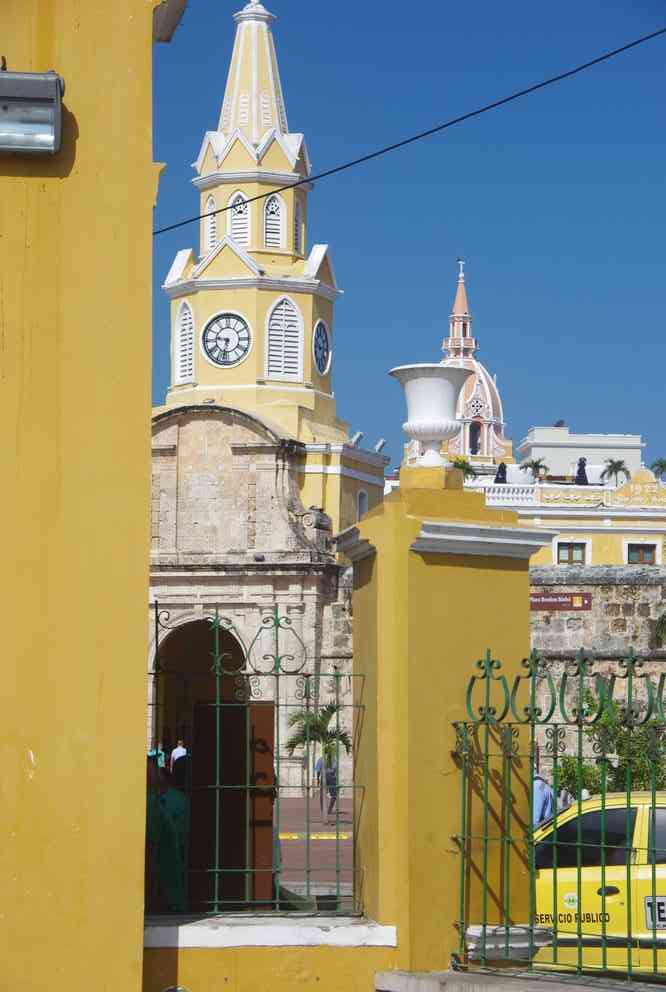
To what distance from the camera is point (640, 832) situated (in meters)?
8.37

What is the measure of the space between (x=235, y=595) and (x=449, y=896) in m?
25.6

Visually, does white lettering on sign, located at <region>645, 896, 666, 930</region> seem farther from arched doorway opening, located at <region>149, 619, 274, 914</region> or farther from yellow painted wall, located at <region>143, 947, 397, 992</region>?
arched doorway opening, located at <region>149, 619, 274, 914</region>

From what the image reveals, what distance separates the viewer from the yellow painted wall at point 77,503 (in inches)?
245

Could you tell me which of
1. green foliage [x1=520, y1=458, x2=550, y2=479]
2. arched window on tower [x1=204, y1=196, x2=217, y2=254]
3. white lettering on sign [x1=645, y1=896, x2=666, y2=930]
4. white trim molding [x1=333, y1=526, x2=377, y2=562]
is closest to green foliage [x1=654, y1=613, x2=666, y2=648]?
arched window on tower [x1=204, y1=196, x2=217, y2=254]

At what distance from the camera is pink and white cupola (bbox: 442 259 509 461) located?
99.3 metres

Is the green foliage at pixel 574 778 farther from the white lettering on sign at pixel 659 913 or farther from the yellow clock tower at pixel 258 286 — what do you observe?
the yellow clock tower at pixel 258 286

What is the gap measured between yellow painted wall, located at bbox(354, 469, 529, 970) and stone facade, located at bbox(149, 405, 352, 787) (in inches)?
942

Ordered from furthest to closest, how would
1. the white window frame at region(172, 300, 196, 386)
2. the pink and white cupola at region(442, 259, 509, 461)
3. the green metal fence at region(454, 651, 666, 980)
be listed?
the pink and white cupola at region(442, 259, 509, 461)
the white window frame at region(172, 300, 196, 386)
the green metal fence at region(454, 651, 666, 980)

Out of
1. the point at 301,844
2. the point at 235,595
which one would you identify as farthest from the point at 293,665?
the point at 301,844

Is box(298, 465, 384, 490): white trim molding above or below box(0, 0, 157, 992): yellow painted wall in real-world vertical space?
above

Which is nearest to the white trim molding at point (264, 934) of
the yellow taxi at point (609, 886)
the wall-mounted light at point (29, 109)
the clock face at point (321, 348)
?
the yellow taxi at point (609, 886)

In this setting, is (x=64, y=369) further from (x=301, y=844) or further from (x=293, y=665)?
(x=293, y=665)

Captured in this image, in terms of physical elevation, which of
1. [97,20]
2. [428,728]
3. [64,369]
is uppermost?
[97,20]

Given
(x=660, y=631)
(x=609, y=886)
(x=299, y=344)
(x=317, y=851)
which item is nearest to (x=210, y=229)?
(x=299, y=344)
